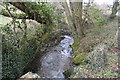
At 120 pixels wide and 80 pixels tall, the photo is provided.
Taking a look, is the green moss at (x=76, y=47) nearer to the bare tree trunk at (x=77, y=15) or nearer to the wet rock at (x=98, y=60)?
the bare tree trunk at (x=77, y=15)

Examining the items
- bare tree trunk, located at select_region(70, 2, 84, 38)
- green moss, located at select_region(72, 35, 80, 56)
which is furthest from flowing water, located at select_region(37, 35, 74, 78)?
bare tree trunk, located at select_region(70, 2, 84, 38)

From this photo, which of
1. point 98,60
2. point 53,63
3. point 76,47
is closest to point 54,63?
point 53,63

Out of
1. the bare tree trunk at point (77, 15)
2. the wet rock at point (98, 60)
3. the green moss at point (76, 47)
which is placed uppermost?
the bare tree trunk at point (77, 15)

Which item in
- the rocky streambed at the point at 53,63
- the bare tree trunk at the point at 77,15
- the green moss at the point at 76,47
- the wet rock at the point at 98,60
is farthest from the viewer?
the bare tree trunk at the point at 77,15

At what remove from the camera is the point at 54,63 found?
7.52 m

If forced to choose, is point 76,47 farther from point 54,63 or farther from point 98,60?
point 98,60

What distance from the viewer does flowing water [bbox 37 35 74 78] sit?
6.35 meters

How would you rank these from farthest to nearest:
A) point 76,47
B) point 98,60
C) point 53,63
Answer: point 76,47 → point 53,63 → point 98,60

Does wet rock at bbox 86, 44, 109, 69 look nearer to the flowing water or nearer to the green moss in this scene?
the flowing water

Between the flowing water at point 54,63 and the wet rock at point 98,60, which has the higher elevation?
the wet rock at point 98,60

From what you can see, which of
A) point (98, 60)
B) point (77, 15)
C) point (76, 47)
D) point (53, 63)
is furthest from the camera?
point (77, 15)

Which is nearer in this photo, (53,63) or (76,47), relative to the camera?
(53,63)

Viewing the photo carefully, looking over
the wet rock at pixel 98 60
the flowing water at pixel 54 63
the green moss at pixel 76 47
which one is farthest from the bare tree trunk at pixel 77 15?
the wet rock at pixel 98 60

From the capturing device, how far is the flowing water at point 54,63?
6348 mm
